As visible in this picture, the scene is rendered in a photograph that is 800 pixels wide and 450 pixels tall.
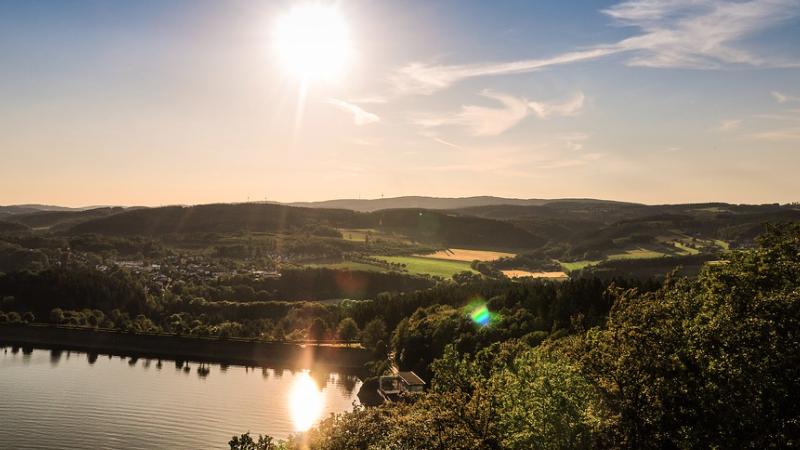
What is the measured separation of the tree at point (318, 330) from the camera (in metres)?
115

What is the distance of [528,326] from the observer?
70.1 meters

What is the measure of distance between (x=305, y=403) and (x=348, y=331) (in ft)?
125

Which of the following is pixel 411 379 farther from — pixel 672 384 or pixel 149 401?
Result: pixel 672 384

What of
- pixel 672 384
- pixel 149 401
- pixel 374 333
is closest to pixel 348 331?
pixel 374 333

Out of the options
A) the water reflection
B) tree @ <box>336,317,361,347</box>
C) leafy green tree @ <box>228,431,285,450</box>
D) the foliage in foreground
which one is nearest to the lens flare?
the water reflection

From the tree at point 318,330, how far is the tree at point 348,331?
197 inches

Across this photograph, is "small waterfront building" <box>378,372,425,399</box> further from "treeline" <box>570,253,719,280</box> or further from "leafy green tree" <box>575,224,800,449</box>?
"treeline" <box>570,253,719,280</box>

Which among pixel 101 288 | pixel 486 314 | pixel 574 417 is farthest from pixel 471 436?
pixel 101 288

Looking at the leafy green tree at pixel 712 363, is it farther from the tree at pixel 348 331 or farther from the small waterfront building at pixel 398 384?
the tree at pixel 348 331

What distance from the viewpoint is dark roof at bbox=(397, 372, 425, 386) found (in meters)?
70.0

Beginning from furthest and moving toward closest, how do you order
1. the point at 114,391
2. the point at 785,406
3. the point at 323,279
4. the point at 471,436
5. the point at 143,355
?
1. the point at 323,279
2. the point at 143,355
3. the point at 114,391
4. the point at 471,436
5. the point at 785,406

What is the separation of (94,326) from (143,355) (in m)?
22.4

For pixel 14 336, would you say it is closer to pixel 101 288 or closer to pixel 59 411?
pixel 101 288

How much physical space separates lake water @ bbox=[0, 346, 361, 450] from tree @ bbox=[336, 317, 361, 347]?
43.9 ft
